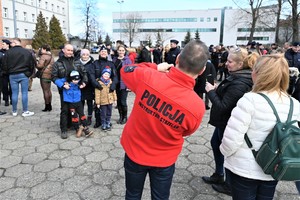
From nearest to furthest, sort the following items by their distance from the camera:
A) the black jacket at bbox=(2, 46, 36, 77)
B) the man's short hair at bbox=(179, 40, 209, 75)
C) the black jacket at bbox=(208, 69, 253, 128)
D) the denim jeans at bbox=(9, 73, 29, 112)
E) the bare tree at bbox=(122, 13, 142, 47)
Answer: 1. the man's short hair at bbox=(179, 40, 209, 75)
2. the black jacket at bbox=(208, 69, 253, 128)
3. the black jacket at bbox=(2, 46, 36, 77)
4. the denim jeans at bbox=(9, 73, 29, 112)
5. the bare tree at bbox=(122, 13, 142, 47)

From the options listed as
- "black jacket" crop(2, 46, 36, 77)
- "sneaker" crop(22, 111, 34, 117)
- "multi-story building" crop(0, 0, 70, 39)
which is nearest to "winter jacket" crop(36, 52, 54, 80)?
"black jacket" crop(2, 46, 36, 77)

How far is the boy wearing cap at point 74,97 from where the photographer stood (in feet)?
16.1

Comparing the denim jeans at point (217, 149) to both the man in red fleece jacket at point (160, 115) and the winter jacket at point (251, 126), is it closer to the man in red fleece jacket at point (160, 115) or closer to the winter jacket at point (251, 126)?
the winter jacket at point (251, 126)

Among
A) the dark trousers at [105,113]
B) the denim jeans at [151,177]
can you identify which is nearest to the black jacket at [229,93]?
the denim jeans at [151,177]

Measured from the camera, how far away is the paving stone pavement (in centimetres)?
322

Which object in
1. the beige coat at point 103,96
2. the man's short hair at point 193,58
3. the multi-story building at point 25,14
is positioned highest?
the multi-story building at point 25,14

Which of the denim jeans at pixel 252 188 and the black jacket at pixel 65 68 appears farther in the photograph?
the black jacket at pixel 65 68

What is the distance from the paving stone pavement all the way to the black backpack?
149 centimetres

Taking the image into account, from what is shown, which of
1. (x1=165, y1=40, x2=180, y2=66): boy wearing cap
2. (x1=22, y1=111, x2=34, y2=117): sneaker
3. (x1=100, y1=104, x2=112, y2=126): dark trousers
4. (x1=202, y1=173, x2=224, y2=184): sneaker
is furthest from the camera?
(x1=165, y1=40, x2=180, y2=66): boy wearing cap

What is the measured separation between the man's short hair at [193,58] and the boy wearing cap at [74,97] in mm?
3576

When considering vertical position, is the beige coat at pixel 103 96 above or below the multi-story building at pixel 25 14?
below

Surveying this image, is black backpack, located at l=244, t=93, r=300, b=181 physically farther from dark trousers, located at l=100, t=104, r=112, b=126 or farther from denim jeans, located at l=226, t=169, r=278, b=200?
dark trousers, located at l=100, t=104, r=112, b=126

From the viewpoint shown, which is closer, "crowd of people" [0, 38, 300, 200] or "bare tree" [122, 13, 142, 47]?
"crowd of people" [0, 38, 300, 200]

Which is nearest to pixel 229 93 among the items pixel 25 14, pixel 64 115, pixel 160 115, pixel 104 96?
pixel 160 115
